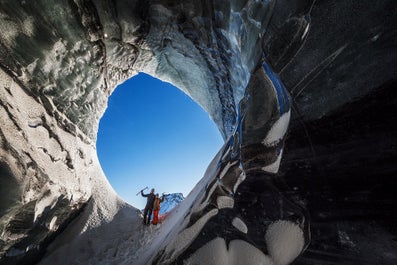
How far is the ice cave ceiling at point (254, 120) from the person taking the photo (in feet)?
3.60

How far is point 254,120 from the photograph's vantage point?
1.42 m

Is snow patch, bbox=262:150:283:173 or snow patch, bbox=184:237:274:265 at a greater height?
snow patch, bbox=262:150:283:173

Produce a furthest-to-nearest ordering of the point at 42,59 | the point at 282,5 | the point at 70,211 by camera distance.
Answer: the point at 70,211, the point at 42,59, the point at 282,5

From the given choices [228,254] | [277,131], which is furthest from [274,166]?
[228,254]

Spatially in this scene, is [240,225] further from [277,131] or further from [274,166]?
[277,131]

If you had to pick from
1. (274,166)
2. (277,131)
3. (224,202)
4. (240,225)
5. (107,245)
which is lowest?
(107,245)

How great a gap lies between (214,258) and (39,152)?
2141 mm

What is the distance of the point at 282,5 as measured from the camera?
4.40 feet

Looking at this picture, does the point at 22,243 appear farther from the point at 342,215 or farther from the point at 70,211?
the point at 342,215

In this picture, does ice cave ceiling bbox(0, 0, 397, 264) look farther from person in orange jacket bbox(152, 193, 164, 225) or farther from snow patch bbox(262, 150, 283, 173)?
person in orange jacket bbox(152, 193, 164, 225)

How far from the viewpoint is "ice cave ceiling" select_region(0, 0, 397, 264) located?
110cm

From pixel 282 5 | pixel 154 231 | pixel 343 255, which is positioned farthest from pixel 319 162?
pixel 154 231

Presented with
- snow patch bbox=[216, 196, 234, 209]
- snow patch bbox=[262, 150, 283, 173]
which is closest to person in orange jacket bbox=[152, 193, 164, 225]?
Result: snow patch bbox=[216, 196, 234, 209]

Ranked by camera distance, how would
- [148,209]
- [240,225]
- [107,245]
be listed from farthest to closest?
[148,209] → [107,245] → [240,225]
